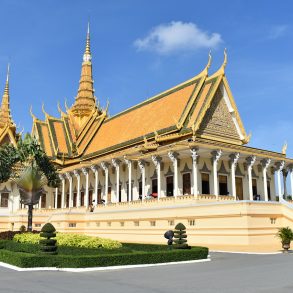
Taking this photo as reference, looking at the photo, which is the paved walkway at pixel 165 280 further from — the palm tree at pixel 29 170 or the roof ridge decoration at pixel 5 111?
the roof ridge decoration at pixel 5 111

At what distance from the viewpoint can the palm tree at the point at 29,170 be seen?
27.2m

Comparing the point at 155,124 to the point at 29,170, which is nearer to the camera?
the point at 29,170

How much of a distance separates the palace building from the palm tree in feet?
16.4

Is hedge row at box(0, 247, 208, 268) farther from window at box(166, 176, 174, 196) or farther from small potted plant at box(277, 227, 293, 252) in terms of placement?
window at box(166, 176, 174, 196)

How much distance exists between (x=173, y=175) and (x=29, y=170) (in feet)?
35.1

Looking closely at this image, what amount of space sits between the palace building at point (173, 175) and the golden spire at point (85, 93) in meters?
6.03

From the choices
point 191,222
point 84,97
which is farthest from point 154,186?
point 84,97

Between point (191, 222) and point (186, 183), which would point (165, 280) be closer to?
point (191, 222)

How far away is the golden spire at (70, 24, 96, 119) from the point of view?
53.6 metres

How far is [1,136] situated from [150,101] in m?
20.6

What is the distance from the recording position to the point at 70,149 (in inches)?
1831

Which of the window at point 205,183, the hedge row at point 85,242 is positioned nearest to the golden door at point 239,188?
the window at point 205,183

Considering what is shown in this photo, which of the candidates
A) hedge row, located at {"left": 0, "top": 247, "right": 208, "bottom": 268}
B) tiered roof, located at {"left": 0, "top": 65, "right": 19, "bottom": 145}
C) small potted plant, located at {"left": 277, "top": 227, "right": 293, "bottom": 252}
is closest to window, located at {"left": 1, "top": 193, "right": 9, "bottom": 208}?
tiered roof, located at {"left": 0, "top": 65, "right": 19, "bottom": 145}

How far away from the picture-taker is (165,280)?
11.1 metres
